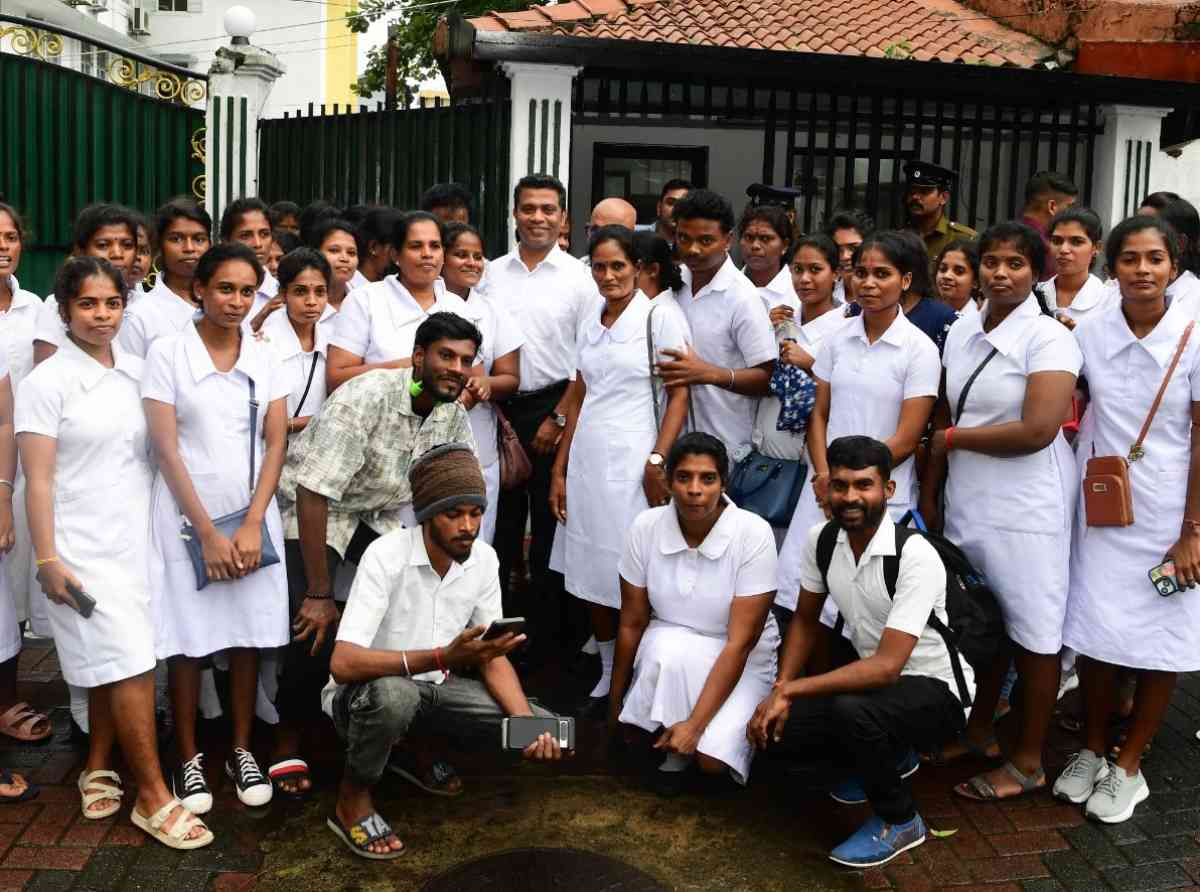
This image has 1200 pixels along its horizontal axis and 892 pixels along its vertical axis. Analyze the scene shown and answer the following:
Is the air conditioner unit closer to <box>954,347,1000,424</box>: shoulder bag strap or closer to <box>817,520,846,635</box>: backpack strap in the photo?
<box>954,347,1000,424</box>: shoulder bag strap

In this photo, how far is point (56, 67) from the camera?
987 cm

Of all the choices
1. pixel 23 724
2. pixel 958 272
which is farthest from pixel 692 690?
pixel 23 724

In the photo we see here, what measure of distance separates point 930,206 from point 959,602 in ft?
8.19

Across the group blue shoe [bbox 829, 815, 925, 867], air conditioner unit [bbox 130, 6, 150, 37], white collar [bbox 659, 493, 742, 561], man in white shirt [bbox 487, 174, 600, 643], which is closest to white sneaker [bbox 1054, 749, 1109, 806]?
blue shoe [bbox 829, 815, 925, 867]

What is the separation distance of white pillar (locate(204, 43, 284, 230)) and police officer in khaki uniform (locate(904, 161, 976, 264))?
597cm

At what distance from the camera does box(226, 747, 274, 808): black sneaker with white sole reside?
4.03 metres

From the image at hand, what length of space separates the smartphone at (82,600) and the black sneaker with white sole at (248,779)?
716 mm

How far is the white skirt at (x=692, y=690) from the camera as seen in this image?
4.12m

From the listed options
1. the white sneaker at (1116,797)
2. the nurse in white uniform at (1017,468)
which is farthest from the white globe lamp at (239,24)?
the white sneaker at (1116,797)

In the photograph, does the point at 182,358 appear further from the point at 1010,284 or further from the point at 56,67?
the point at 56,67

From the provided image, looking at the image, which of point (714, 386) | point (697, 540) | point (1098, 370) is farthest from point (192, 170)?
point (1098, 370)

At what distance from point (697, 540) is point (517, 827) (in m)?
1.12

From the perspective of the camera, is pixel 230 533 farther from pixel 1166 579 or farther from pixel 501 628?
pixel 1166 579

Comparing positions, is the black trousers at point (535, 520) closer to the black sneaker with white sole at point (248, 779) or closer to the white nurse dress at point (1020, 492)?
the black sneaker with white sole at point (248, 779)
